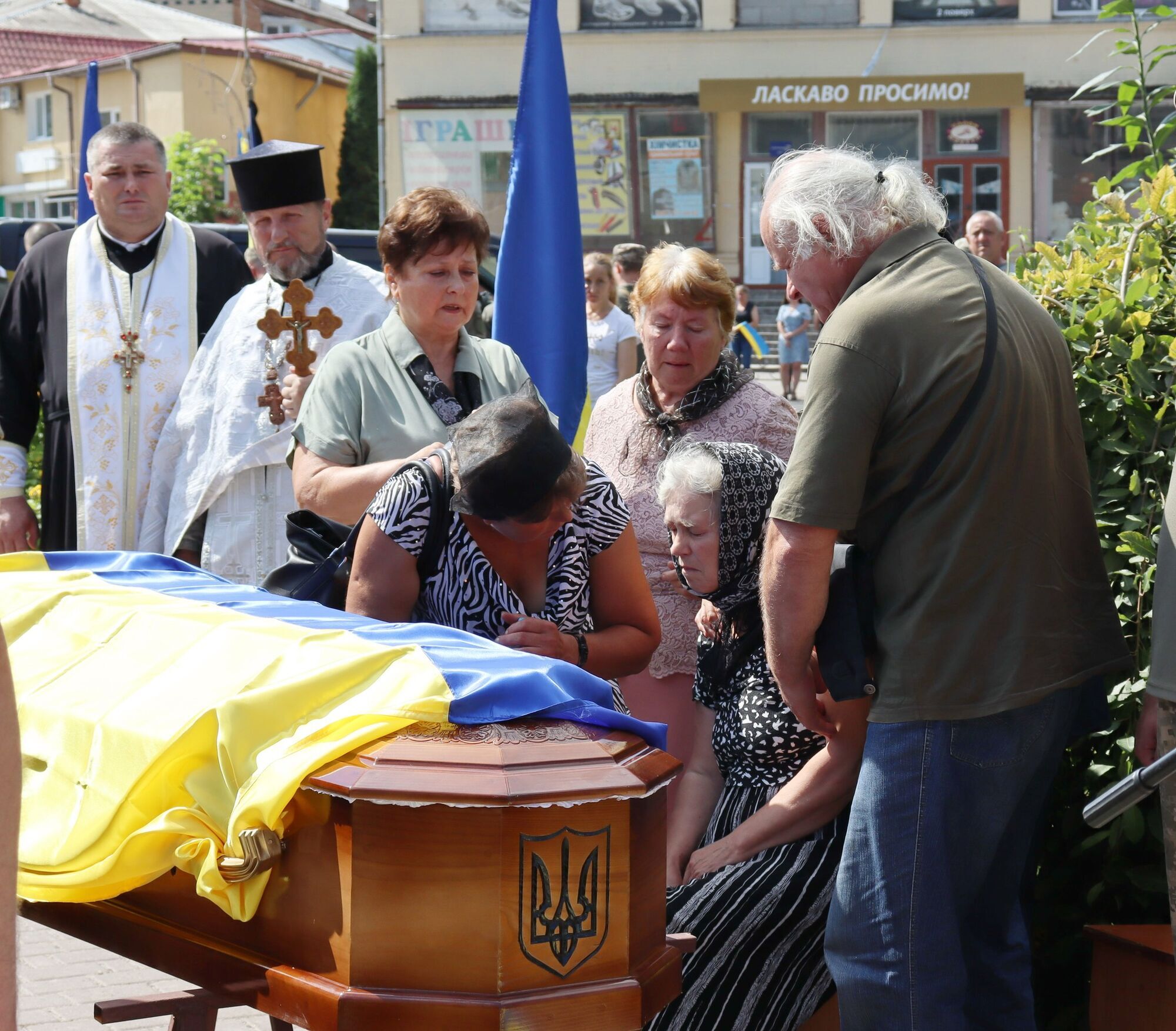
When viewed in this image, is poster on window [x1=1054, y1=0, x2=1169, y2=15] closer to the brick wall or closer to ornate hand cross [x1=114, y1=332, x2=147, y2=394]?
the brick wall

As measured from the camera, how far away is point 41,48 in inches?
1622

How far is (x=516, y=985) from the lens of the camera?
1.90 metres

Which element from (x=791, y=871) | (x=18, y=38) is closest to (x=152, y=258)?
(x=791, y=871)

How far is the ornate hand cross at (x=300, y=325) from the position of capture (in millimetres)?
3879

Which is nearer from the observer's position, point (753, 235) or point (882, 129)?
point (882, 129)

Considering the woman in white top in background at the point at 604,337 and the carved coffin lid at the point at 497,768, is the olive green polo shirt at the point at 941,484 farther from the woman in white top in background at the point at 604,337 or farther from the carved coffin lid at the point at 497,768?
the woman in white top in background at the point at 604,337

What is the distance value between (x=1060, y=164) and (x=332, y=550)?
2330 cm

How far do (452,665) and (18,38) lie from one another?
43766mm

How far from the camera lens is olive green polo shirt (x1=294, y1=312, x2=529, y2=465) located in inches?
138

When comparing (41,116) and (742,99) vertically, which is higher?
(41,116)

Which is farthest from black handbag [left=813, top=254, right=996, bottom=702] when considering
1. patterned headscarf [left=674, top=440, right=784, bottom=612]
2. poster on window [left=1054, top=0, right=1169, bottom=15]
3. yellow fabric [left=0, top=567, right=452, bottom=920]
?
poster on window [left=1054, top=0, right=1169, bottom=15]

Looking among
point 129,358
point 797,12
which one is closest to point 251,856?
point 129,358

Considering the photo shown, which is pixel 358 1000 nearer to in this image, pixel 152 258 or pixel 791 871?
pixel 791 871

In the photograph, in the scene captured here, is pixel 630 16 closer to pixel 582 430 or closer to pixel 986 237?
pixel 986 237
